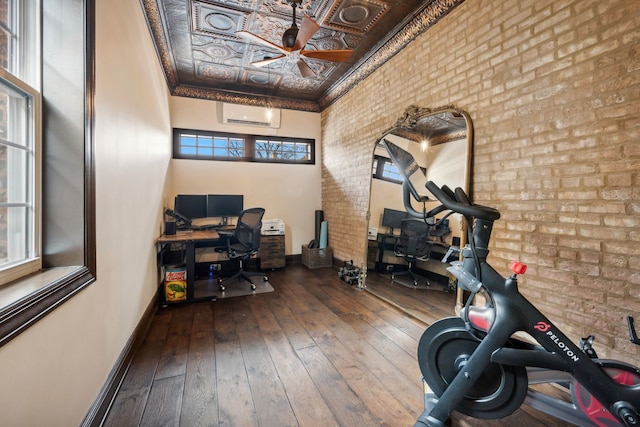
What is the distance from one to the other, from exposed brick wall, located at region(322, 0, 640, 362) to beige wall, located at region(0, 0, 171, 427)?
9.07ft

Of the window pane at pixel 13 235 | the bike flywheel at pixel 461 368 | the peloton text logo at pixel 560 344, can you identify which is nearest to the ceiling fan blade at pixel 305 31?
the window pane at pixel 13 235

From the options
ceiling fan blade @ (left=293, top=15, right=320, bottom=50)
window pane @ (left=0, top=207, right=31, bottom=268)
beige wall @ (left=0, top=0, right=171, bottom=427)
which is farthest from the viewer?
ceiling fan blade @ (left=293, top=15, right=320, bottom=50)

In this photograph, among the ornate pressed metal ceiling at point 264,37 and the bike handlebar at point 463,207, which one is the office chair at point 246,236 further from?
the bike handlebar at point 463,207

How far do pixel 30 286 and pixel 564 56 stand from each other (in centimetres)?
317

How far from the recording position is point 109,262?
1.75 metres

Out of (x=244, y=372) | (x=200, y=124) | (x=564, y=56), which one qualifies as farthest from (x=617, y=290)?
(x=200, y=124)

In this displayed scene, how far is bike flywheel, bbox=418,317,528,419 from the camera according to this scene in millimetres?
1456

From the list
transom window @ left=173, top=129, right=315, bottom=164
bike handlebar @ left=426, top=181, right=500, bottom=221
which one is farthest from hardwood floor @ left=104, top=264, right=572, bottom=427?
transom window @ left=173, top=129, right=315, bottom=164

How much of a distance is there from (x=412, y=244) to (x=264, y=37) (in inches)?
122

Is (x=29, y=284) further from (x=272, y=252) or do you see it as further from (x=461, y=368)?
(x=272, y=252)

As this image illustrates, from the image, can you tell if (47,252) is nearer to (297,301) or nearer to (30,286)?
(30,286)

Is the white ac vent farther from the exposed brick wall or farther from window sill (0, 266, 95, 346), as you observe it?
window sill (0, 266, 95, 346)

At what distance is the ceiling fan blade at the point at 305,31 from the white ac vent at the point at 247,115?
1.96 metres

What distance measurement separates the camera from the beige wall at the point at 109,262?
99 centimetres
